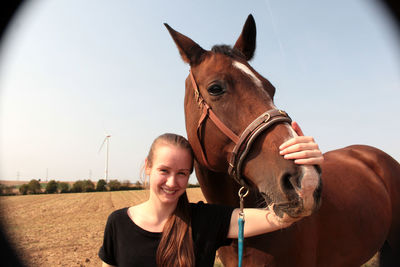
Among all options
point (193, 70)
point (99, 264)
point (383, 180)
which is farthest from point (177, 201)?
point (99, 264)

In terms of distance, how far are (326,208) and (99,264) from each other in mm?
7054

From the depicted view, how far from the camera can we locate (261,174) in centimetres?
178

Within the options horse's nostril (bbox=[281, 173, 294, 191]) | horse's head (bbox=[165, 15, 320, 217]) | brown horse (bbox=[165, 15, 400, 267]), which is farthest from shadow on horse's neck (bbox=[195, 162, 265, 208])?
horse's nostril (bbox=[281, 173, 294, 191])

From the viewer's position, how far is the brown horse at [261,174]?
1.69m

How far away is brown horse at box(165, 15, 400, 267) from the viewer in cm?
169

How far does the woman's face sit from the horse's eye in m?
0.63

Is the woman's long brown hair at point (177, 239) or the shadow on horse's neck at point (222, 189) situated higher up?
the shadow on horse's neck at point (222, 189)

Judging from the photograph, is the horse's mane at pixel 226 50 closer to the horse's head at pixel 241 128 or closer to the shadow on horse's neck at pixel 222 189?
the horse's head at pixel 241 128

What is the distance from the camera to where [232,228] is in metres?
1.93

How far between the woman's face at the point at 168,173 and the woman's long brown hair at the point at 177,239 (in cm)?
7

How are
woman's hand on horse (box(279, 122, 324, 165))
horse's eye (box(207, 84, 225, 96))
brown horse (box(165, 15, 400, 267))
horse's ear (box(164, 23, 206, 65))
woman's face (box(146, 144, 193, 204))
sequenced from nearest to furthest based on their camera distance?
1. woman's hand on horse (box(279, 122, 324, 165))
2. brown horse (box(165, 15, 400, 267))
3. woman's face (box(146, 144, 193, 204))
4. horse's eye (box(207, 84, 225, 96))
5. horse's ear (box(164, 23, 206, 65))

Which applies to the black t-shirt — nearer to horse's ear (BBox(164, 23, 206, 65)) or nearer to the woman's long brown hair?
the woman's long brown hair

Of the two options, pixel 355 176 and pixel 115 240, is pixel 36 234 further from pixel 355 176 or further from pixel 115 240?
pixel 355 176

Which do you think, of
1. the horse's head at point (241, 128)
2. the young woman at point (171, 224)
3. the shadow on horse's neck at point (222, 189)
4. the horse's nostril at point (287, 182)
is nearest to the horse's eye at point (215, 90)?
the horse's head at point (241, 128)
